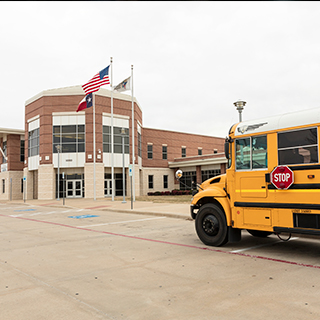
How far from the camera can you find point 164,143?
5059cm

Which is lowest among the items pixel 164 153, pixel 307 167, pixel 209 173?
pixel 307 167

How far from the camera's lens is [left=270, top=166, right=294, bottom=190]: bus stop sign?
681 centimetres

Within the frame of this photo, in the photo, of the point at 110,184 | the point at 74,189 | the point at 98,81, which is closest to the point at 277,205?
the point at 98,81

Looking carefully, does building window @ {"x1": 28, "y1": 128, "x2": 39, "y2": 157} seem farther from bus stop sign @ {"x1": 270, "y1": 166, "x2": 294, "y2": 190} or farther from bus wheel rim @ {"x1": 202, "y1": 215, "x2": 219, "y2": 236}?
bus stop sign @ {"x1": 270, "y1": 166, "x2": 294, "y2": 190}

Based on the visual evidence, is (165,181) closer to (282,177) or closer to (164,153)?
(164,153)

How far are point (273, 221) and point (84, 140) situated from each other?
111 ft

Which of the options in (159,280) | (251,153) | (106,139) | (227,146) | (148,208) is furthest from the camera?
(106,139)

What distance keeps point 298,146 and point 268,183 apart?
1.01 metres

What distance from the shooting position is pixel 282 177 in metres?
6.90

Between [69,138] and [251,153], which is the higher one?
[69,138]

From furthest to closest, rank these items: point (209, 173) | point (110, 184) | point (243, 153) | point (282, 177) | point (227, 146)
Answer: point (209, 173) → point (110, 184) → point (227, 146) → point (243, 153) → point (282, 177)

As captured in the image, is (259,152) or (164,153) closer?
(259,152)

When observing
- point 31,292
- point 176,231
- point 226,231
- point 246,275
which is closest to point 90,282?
point 31,292

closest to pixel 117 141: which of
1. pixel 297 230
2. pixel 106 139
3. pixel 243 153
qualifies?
pixel 106 139
